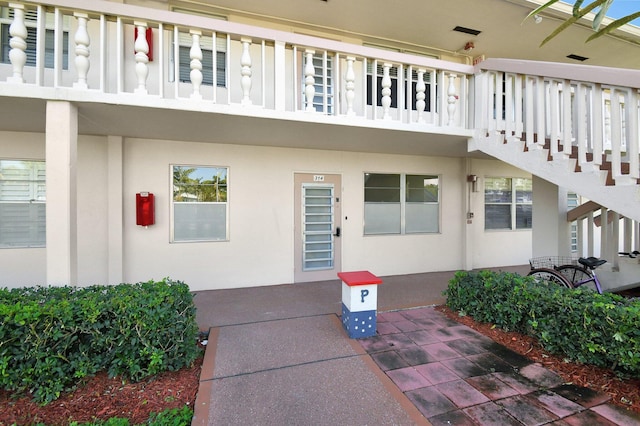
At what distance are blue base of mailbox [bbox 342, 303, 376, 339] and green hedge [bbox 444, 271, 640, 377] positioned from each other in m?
1.50

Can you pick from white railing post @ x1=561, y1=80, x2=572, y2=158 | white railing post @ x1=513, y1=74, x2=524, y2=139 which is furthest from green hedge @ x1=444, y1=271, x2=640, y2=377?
white railing post @ x1=513, y1=74, x2=524, y2=139

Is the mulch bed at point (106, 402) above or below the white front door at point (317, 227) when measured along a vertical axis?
below

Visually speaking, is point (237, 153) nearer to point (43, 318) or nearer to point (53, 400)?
point (43, 318)

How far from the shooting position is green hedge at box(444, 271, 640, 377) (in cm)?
251

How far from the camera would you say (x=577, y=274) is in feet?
14.2

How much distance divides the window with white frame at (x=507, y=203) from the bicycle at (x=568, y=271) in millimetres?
2646

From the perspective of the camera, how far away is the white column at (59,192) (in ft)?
10.5

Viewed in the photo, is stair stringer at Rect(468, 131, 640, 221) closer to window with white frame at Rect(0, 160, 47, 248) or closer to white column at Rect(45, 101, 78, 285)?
white column at Rect(45, 101, 78, 285)

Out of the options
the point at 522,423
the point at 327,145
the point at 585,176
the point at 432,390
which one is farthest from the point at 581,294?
the point at 327,145

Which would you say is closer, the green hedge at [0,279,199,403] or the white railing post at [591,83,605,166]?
the green hedge at [0,279,199,403]

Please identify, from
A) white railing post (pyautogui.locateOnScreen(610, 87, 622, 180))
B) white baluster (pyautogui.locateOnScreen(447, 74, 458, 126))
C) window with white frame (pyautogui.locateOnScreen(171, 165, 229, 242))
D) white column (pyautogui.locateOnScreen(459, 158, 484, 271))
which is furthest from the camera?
white column (pyautogui.locateOnScreen(459, 158, 484, 271))

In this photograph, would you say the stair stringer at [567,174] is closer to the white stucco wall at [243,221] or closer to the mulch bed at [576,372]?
the mulch bed at [576,372]

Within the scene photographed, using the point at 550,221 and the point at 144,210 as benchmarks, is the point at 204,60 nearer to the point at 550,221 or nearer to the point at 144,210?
the point at 144,210

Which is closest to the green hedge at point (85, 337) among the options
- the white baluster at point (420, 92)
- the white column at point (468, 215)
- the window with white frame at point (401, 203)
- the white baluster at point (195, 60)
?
the white baluster at point (195, 60)
